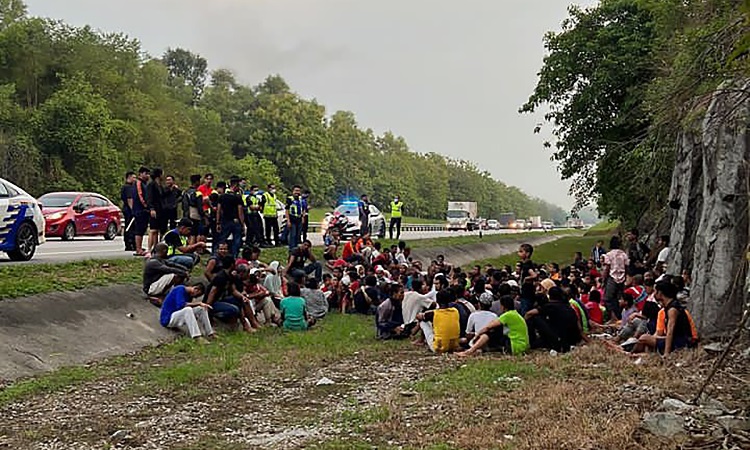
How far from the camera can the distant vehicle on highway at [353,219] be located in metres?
28.5

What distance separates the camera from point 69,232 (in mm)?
23312

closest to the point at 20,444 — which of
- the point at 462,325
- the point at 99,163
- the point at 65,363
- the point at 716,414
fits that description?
the point at 65,363

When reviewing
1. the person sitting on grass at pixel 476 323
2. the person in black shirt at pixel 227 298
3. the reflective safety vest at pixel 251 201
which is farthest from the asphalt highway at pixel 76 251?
the person sitting on grass at pixel 476 323

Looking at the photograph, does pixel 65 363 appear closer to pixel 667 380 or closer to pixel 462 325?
pixel 462 325

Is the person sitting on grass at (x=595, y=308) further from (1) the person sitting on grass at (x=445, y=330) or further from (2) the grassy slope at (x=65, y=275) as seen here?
(2) the grassy slope at (x=65, y=275)

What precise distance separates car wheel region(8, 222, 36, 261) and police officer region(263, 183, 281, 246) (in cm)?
676

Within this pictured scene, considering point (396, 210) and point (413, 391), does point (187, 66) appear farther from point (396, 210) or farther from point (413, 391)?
point (413, 391)

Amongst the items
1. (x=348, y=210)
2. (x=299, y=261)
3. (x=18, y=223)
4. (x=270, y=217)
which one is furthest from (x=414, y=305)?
(x=348, y=210)

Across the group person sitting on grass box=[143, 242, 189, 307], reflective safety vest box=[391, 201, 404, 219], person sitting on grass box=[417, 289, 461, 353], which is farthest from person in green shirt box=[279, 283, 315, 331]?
reflective safety vest box=[391, 201, 404, 219]

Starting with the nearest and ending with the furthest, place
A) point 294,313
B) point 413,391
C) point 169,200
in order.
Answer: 1. point 413,391
2. point 294,313
3. point 169,200

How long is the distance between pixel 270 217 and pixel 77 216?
6.39 m

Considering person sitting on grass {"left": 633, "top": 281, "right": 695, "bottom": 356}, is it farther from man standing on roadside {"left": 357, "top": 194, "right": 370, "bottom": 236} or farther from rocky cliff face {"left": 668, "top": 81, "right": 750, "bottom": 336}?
man standing on roadside {"left": 357, "top": 194, "right": 370, "bottom": 236}

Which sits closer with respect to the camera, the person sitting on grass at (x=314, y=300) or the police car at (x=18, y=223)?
the police car at (x=18, y=223)

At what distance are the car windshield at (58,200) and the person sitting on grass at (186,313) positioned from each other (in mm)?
11762
